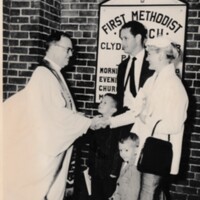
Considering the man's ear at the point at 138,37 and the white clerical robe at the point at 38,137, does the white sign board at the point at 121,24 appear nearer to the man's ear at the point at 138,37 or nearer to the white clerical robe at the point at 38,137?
the man's ear at the point at 138,37

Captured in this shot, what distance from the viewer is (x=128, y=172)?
319 cm

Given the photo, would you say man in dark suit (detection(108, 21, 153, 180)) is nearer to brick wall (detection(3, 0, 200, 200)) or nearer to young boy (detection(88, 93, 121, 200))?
young boy (detection(88, 93, 121, 200))

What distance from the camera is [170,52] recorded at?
3002 mm

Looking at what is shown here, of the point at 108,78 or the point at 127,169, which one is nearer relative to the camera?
the point at 127,169

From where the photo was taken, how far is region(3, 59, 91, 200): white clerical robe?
10.2 feet

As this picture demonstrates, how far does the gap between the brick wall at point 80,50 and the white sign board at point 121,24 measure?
6cm

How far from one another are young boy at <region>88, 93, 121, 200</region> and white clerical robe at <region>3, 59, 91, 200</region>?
266mm

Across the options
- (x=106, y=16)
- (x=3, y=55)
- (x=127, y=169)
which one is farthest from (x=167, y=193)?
(x=3, y=55)

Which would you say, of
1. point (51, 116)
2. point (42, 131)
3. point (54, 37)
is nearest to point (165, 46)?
point (54, 37)

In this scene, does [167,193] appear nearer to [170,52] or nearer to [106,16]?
[170,52]

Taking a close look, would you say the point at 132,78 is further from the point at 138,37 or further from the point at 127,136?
the point at 127,136

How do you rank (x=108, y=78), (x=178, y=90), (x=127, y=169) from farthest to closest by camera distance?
(x=108, y=78), (x=127, y=169), (x=178, y=90)

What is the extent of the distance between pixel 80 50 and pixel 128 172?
1208 mm

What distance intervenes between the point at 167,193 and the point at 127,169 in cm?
45
